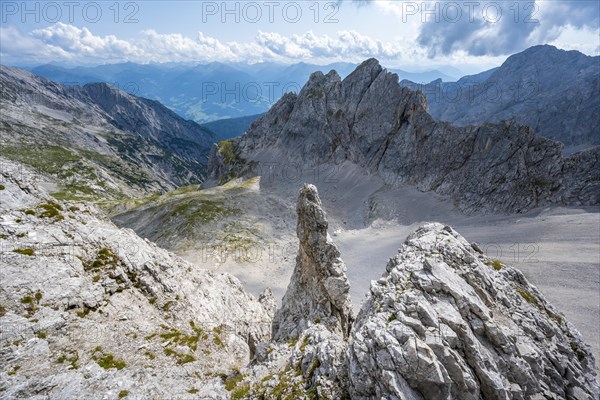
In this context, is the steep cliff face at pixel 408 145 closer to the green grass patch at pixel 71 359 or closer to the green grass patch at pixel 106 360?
the green grass patch at pixel 106 360

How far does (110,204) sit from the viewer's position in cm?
13525

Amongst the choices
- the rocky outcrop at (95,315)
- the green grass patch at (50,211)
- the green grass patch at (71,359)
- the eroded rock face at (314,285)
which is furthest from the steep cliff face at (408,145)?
the green grass patch at (71,359)

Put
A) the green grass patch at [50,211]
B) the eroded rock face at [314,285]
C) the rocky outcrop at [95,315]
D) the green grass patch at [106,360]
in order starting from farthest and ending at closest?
the eroded rock face at [314,285], the green grass patch at [50,211], the green grass patch at [106,360], the rocky outcrop at [95,315]

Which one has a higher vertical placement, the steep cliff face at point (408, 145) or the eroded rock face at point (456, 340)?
the steep cliff face at point (408, 145)

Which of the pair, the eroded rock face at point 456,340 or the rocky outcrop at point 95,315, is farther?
the rocky outcrop at point 95,315

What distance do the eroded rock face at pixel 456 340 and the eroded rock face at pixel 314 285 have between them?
619 centimetres

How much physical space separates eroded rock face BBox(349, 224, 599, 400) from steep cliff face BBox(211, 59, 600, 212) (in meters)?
83.6

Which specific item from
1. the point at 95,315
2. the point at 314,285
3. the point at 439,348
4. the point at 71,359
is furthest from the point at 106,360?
the point at 439,348

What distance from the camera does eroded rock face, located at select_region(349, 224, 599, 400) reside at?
12742mm

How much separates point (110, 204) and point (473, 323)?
496 feet

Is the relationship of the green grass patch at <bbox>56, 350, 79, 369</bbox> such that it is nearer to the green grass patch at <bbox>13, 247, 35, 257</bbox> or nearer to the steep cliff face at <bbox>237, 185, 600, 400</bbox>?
the green grass patch at <bbox>13, 247, 35, 257</bbox>

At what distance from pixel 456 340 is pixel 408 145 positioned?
110019mm

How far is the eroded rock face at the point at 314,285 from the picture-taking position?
25594 mm

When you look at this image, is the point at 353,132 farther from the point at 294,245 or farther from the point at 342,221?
the point at 294,245
